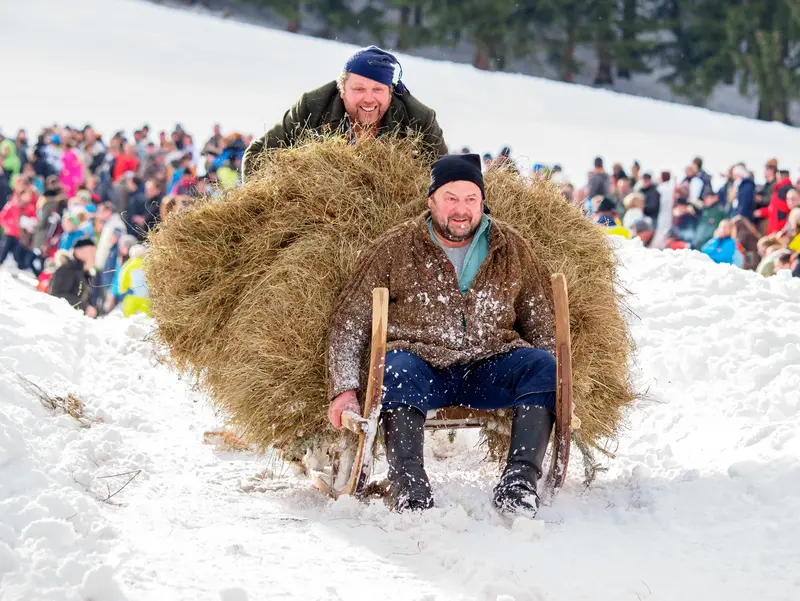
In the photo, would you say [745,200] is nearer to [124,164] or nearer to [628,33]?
[124,164]

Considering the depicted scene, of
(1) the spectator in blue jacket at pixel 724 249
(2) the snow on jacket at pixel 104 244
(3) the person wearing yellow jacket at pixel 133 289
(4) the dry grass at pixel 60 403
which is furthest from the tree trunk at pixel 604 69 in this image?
(4) the dry grass at pixel 60 403

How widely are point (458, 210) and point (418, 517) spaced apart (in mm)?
1284

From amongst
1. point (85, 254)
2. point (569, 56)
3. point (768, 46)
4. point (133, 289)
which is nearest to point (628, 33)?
point (569, 56)

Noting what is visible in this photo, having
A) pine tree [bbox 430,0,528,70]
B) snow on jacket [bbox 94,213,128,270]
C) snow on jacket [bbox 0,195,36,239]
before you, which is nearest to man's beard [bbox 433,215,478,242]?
snow on jacket [bbox 94,213,128,270]

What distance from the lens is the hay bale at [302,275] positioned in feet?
14.5

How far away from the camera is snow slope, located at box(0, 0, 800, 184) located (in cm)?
2578

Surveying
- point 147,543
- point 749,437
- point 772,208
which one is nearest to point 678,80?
point 772,208

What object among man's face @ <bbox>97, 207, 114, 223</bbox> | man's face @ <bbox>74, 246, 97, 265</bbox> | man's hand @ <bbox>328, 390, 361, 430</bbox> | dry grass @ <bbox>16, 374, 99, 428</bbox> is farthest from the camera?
man's face @ <bbox>97, 207, 114, 223</bbox>

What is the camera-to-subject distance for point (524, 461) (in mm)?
4141

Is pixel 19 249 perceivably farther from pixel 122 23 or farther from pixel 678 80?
pixel 122 23

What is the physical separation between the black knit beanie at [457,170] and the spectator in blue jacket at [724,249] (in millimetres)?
5981

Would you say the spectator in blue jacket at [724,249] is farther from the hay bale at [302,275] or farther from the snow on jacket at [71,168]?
the snow on jacket at [71,168]

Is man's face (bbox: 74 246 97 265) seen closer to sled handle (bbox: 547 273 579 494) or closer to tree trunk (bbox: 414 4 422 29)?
→ sled handle (bbox: 547 273 579 494)

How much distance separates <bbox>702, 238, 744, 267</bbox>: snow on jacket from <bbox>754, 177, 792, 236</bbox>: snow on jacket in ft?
5.47
